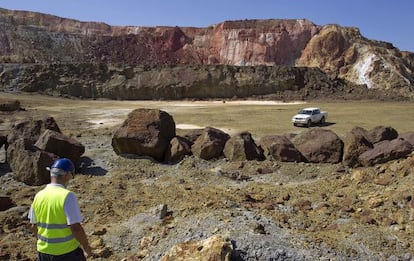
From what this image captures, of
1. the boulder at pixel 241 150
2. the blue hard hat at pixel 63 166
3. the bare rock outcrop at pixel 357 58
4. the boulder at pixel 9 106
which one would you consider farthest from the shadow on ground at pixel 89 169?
the bare rock outcrop at pixel 357 58

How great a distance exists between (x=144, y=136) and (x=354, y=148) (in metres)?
6.53

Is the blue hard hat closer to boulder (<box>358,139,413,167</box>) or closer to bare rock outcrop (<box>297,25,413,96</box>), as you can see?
boulder (<box>358,139,413,167</box>)

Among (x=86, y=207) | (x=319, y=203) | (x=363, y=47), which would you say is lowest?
(x=86, y=207)

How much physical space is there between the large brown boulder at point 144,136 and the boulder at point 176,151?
218 mm

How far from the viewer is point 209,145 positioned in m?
14.9

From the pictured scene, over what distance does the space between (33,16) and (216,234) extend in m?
103

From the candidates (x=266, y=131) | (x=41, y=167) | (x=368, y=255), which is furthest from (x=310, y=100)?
(x=368, y=255)

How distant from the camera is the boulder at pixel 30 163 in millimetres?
12484

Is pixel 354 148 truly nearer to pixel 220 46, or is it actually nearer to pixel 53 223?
pixel 53 223

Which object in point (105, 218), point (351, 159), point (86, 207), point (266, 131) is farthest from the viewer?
point (266, 131)

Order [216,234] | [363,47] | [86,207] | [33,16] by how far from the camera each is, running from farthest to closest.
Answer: [33,16] → [363,47] → [86,207] → [216,234]

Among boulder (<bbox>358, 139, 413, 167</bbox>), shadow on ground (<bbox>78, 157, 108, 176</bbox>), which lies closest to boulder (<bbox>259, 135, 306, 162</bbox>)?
boulder (<bbox>358, 139, 413, 167</bbox>)

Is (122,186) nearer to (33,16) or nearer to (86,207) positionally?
(86,207)

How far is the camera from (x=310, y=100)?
51.7 metres
